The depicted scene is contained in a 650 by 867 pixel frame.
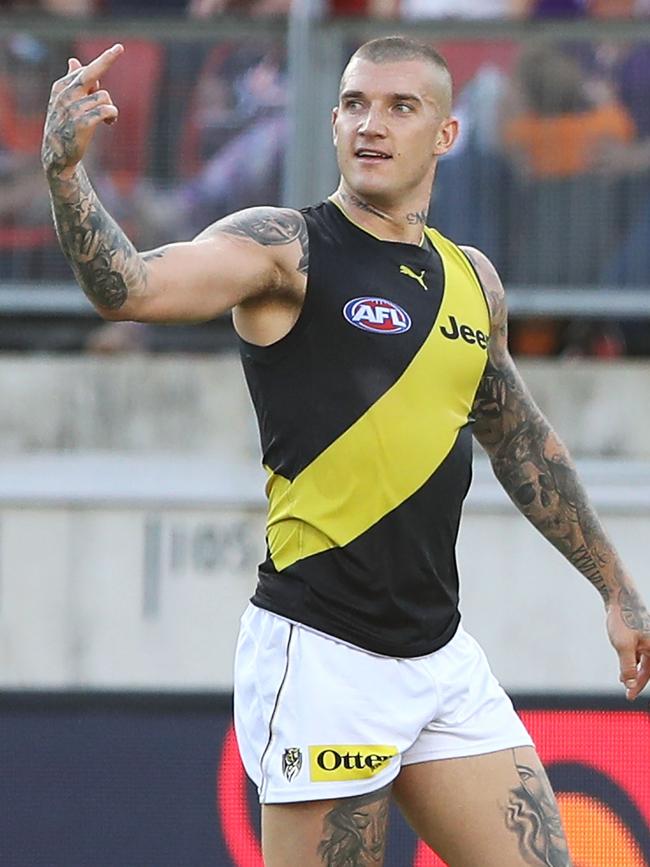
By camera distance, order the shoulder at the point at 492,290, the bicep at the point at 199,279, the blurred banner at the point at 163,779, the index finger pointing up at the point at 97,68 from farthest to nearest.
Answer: the blurred banner at the point at 163,779, the shoulder at the point at 492,290, the bicep at the point at 199,279, the index finger pointing up at the point at 97,68

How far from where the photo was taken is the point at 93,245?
138 inches

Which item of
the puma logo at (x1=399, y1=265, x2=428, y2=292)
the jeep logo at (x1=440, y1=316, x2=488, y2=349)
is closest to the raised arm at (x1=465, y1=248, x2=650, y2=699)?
the jeep logo at (x1=440, y1=316, x2=488, y2=349)

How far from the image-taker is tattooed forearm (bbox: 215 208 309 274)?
3887 mm

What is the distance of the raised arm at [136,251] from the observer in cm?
339

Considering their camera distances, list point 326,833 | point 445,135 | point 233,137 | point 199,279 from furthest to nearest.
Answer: point 233,137 → point 445,135 → point 326,833 → point 199,279

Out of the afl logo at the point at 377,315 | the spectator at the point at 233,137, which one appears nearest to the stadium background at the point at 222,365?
the spectator at the point at 233,137

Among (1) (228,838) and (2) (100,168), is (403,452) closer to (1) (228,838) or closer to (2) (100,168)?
(1) (228,838)

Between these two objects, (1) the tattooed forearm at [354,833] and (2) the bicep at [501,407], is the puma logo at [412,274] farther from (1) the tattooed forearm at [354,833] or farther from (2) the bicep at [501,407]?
(1) the tattooed forearm at [354,833]

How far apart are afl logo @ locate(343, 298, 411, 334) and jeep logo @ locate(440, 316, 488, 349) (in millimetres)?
122

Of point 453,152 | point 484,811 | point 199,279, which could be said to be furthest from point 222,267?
point 453,152

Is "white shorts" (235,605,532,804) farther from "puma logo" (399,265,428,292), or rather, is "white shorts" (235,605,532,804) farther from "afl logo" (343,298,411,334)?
"puma logo" (399,265,428,292)

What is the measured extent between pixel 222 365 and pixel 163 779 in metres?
2.93

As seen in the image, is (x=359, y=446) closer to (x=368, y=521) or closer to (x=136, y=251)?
(x=368, y=521)

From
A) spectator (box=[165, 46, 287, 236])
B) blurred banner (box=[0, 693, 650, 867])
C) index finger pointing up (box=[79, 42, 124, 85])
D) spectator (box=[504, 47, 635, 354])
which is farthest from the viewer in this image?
spectator (box=[165, 46, 287, 236])
